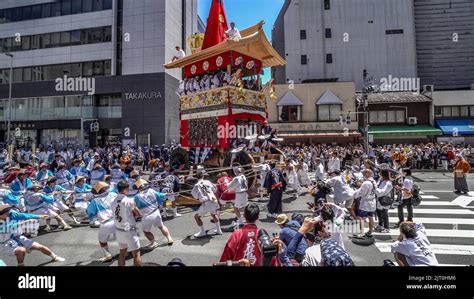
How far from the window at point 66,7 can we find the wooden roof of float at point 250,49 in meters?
25.9

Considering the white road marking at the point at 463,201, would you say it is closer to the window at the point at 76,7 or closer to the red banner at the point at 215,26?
the red banner at the point at 215,26

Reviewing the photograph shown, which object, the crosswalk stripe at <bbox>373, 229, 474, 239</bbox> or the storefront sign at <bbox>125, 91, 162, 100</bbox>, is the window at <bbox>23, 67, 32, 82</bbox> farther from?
the crosswalk stripe at <bbox>373, 229, 474, 239</bbox>

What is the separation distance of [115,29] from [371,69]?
31280 mm

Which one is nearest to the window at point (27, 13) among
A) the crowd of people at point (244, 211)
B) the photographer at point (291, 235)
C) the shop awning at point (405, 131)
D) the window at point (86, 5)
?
the window at point (86, 5)

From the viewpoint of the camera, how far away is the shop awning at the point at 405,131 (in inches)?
1113

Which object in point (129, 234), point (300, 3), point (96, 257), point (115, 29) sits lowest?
point (96, 257)

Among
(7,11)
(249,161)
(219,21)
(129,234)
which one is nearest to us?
(129,234)

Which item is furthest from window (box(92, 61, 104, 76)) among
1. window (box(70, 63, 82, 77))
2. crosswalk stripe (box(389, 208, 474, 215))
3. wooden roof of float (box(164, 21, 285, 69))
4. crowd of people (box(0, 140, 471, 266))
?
crosswalk stripe (box(389, 208, 474, 215))

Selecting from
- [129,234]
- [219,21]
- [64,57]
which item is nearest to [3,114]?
[64,57]

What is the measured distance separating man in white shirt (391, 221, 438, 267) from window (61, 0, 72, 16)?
37753mm

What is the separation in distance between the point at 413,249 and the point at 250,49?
395 inches

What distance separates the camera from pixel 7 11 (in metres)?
32.9

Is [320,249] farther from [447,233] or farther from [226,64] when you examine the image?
[226,64]
